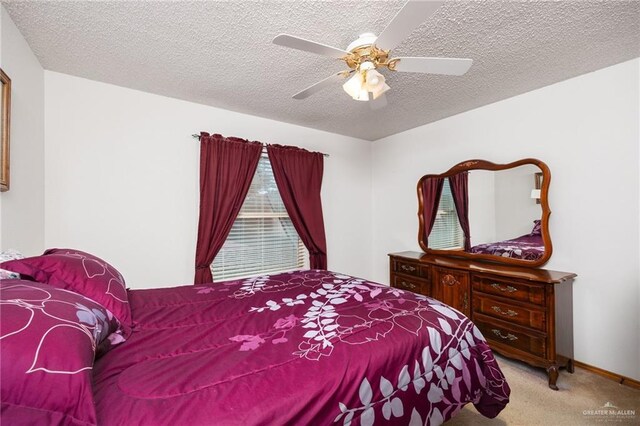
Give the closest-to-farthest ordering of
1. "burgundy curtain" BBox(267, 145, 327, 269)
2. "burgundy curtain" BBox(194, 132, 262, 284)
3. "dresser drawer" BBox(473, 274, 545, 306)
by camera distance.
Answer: "dresser drawer" BBox(473, 274, 545, 306) < "burgundy curtain" BBox(194, 132, 262, 284) < "burgundy curtain" BBox(267, 145, 327, 269)

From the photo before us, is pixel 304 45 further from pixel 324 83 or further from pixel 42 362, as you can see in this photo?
pixel 42 362

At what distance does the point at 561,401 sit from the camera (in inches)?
78.1

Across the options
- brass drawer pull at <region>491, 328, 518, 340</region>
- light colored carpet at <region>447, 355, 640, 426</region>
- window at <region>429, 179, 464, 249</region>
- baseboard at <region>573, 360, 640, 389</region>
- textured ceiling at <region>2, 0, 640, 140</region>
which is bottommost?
light colored carpet at <region>447, 355, 640, 426</region>

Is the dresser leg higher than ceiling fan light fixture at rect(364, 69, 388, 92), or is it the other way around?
ceiling fan light fixture at rect(364, 69, 388, 92)

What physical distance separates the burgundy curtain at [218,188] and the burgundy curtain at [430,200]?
2089 millimetres

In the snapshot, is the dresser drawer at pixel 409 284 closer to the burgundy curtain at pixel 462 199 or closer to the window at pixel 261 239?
the burgundy curtain at pixel 462 199

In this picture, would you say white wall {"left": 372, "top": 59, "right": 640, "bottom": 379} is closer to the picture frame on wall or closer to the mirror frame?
the mirror frame

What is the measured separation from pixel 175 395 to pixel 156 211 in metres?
2.23

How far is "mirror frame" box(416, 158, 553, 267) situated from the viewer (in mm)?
2551

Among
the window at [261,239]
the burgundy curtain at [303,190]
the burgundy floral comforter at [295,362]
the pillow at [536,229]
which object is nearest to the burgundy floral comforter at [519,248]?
the pillow at [536,229]

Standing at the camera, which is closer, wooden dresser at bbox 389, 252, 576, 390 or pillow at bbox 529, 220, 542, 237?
wooden dresser at bbox 389, 252, 576, 390

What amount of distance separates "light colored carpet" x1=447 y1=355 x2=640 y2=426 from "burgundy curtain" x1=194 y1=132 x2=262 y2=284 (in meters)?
2.41

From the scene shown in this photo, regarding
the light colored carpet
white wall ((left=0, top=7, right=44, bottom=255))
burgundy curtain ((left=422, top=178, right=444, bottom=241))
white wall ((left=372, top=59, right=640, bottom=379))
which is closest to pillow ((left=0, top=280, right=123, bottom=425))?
white wall ((left=0, top=7, right=44, bottom=255))

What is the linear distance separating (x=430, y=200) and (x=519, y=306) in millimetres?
1532
